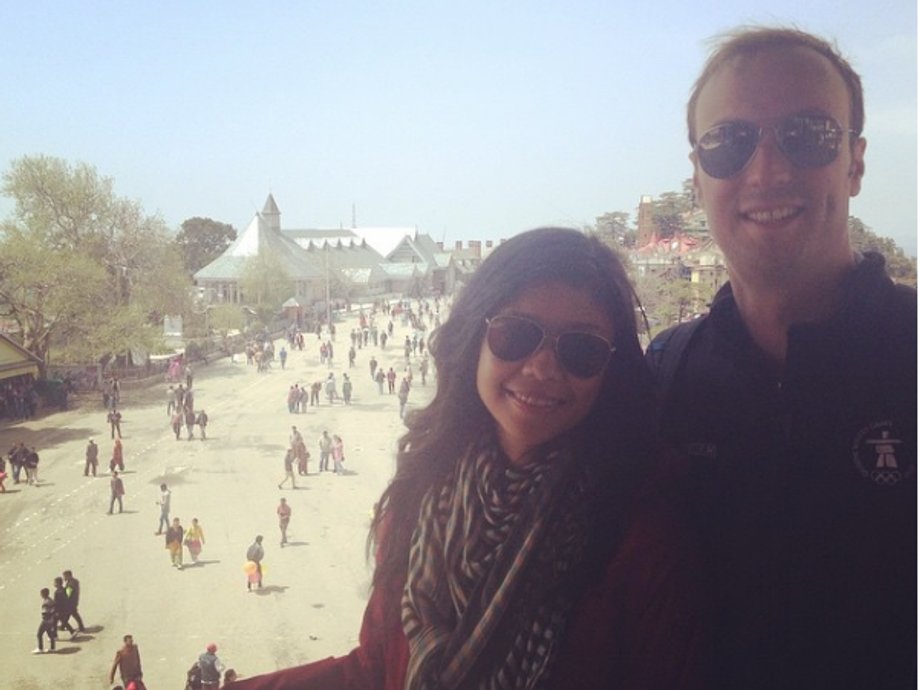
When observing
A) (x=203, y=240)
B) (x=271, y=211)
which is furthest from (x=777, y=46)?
(x=271, y=211)

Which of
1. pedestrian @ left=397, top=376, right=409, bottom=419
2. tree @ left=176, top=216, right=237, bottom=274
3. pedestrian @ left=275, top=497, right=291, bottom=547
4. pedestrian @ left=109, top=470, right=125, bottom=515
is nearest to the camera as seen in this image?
pedestrian @ left=275, top=497, right=291, bottom=547

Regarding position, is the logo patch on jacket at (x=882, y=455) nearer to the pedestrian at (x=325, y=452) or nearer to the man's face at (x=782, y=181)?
the man's face at (x=782, y=181)

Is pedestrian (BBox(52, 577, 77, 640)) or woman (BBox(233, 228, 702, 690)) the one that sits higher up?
woman (BBox(233, 228, 702, 690))

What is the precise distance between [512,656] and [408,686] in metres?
0.12

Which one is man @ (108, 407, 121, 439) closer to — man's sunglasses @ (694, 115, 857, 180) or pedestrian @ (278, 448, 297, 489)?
pedestrian @ (278, 448, 297, 489)

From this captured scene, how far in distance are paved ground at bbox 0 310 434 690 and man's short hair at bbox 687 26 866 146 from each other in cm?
165

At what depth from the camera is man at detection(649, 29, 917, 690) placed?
696 mm

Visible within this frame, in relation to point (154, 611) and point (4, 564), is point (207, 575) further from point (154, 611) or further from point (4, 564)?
point (4, 564)

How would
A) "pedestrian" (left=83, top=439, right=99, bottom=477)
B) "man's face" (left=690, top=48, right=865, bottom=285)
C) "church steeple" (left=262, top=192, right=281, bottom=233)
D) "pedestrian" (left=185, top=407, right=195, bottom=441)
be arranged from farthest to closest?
1. "church steeple" (left=262, top=192, right=281, bottom=233)
2. "pedestrian" (left=185, top=407, right=195, bottom=441)
3. "pedestrian" (left=83, top=439, right=99, bottom=477)
4. "man's face" (left=690, top=48, right=865, bottom=285)

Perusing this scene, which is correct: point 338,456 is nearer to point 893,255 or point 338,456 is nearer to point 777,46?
point 893,255

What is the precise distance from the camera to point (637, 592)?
2.08 ft

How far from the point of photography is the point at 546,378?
0.71m

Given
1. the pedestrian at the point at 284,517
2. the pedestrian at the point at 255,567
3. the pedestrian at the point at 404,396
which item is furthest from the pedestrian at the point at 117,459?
the pedestrian at the point at 404,396

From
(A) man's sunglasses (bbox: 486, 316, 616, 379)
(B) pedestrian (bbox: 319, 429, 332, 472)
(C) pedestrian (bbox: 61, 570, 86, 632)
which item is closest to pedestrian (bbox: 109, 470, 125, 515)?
(C) pedestrian (bbox: 61, 570, 86, 632)
